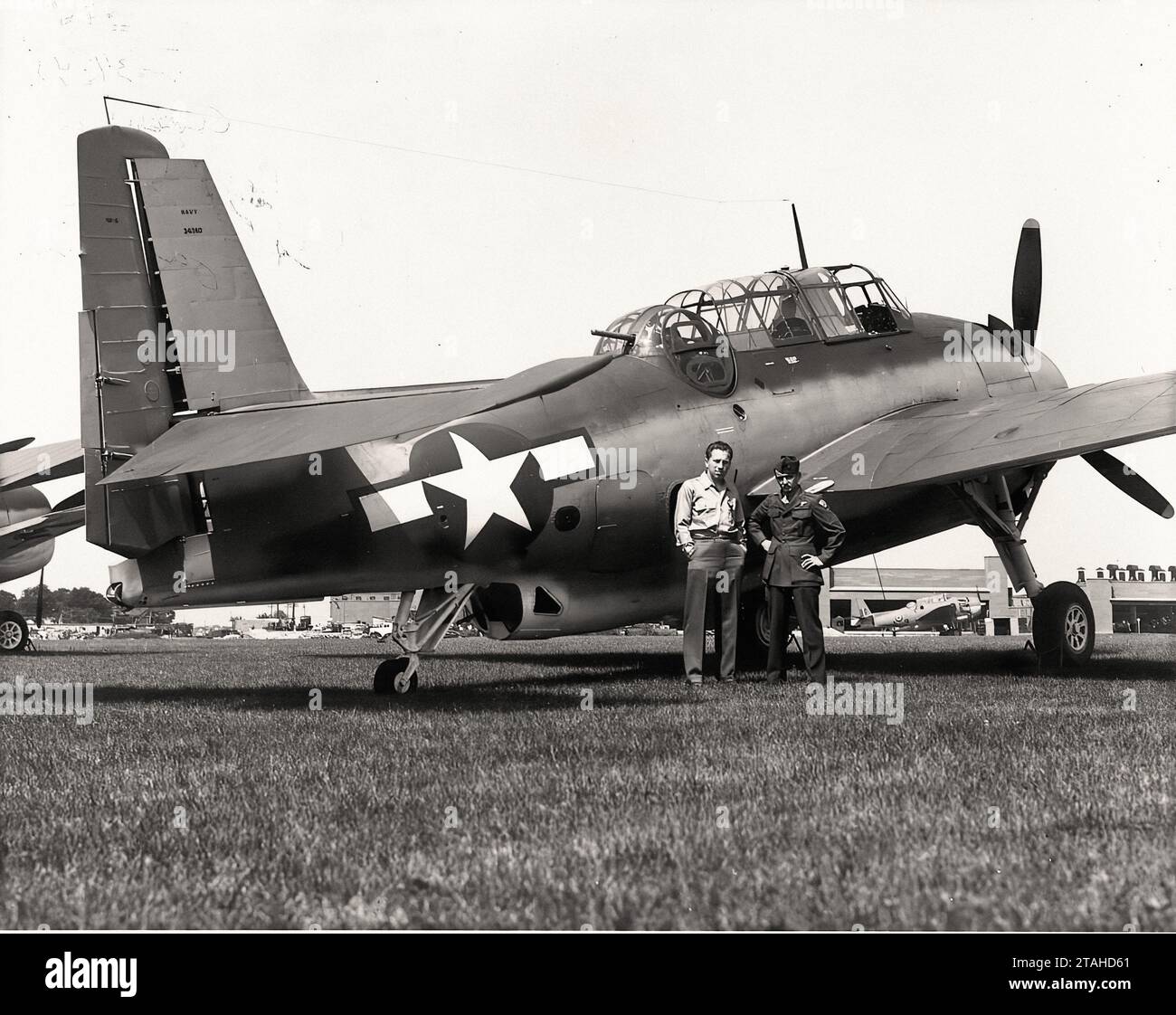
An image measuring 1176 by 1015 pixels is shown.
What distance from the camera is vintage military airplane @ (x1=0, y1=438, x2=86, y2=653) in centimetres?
2192

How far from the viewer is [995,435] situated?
12.2 meters

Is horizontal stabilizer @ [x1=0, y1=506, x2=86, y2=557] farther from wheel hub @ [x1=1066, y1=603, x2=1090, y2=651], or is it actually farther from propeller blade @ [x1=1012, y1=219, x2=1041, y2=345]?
wheel hub @ [x1=1066, y1=603, x2=1090, y2=651]

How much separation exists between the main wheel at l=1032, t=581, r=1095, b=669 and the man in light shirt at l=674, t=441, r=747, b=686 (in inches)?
168

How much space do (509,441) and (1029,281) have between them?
889cm

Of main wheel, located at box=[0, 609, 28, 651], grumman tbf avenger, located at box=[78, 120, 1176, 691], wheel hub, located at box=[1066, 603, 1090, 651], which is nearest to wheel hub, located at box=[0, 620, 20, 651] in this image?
main wheel, located at box=[0, 609, 28, 651]

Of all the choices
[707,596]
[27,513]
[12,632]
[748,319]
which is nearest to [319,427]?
[707,596]

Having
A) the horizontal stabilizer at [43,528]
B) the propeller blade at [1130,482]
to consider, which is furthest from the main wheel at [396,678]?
the horizontal stabilizer at [43,528]

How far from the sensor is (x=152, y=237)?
1115cm

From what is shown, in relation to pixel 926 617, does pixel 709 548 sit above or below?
above

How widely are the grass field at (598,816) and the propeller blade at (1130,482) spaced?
16.7 ft

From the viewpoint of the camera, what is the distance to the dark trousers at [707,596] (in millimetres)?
11094

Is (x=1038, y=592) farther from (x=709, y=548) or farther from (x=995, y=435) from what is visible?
(x=709, y=548)
